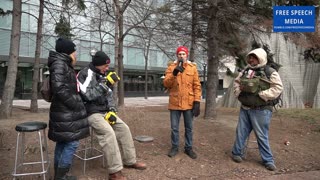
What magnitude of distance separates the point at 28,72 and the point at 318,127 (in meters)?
30.7

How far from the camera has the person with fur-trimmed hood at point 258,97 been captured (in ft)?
19.5

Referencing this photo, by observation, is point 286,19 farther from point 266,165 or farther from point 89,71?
point 89,71

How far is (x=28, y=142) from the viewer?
6680 mm

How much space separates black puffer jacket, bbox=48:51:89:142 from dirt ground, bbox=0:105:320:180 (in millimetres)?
878

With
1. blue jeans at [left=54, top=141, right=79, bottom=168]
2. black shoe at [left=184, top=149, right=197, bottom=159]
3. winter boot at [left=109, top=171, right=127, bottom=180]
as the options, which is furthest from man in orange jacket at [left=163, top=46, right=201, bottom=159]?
blue jeans at [left=54, top=141, right=79, bottom=168]

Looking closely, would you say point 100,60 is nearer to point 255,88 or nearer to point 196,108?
point 196,108

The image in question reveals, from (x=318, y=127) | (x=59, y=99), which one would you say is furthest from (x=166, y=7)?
(x=59, y=99)

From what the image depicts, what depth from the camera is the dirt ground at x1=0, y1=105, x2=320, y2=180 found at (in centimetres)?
570

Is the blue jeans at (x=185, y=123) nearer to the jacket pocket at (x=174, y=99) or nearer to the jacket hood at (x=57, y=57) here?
the jacket pocket at (x=174, y=99)

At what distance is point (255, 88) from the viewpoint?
592cm

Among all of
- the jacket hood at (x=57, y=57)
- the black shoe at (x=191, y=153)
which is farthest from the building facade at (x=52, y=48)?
the jacket hood at (x=57, y=57)

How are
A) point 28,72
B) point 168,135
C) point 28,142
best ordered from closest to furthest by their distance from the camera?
1. point 28,142
2. point 168,135
3. point 28,72

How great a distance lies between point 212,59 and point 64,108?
594 centimetres

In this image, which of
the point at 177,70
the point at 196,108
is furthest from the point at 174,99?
the point at 177,70
